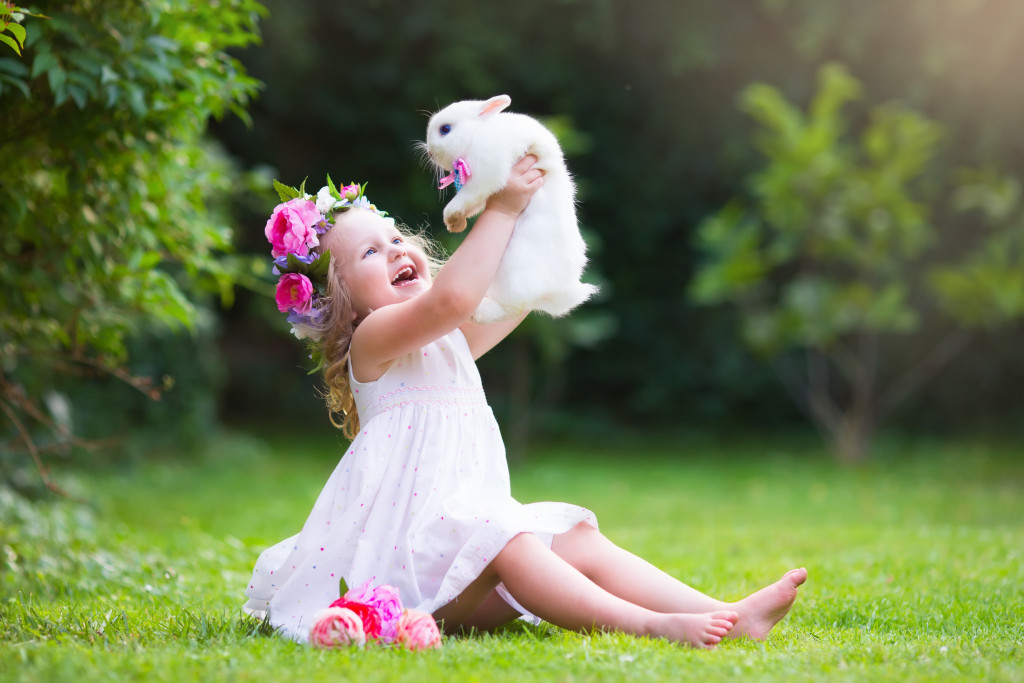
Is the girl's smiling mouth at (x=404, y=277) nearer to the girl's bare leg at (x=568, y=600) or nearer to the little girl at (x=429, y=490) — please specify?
the little girl at (x=429, y=490)

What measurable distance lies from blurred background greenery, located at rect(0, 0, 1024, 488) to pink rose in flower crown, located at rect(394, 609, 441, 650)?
3929 mm

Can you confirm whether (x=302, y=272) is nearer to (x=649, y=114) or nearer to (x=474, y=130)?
(x=474, y=130)

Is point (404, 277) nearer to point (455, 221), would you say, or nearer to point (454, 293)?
point (455, 221)

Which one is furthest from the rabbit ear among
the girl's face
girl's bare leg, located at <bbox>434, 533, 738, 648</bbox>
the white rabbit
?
girl's bare leg, located at <bbox>434, 533, 738, 648</bbox>

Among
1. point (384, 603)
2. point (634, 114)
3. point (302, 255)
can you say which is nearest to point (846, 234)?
point (634, 114)

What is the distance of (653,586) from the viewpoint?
2.36m

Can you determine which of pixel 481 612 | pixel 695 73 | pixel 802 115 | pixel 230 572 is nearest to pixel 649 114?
pixel 695 73

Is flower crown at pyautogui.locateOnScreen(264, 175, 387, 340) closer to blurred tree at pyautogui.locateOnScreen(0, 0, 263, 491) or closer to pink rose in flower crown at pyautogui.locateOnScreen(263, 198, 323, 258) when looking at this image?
pink rose in flower crown at pyautogui.locateOnScreen(263, 198, 323, 258)

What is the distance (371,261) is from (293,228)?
0.72 feet

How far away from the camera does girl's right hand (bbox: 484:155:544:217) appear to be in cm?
239

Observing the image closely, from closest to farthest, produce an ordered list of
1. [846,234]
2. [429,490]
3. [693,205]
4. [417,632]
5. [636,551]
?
[417,632]
[429,490]
[636,551]
[846,234]
[693,205]

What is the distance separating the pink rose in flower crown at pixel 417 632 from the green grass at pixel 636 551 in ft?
0.17

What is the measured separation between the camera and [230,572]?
381 cm

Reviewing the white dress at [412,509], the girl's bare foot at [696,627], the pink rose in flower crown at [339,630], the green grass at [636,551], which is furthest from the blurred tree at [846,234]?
the pink rose in flower crown at [339,630]
